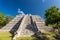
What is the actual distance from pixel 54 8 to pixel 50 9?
4.87 feet

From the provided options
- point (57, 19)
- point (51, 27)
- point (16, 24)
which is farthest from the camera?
point (16, 24)

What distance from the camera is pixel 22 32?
45969 millimetres

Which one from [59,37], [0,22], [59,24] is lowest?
[59,37]

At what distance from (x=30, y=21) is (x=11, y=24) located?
9.31 meters

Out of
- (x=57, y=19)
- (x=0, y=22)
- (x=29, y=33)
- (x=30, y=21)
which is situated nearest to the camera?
(x=29, y=33)

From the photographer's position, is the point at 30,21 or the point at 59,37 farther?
the point at 30,21

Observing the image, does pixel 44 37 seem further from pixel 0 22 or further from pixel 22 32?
pixel 0 22

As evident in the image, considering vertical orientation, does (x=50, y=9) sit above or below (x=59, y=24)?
above

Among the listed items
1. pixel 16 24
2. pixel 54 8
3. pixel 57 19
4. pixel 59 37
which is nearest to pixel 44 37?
pixel 59 37

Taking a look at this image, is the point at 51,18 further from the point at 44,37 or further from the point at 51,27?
the point at 44,37

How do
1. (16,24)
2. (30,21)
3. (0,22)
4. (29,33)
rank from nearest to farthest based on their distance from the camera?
1. (29,33)
2. (30,21)
3. (16,24)
4. (0,22)

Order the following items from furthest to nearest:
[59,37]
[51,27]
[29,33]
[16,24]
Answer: [16,24]
[51,27]
[29,33]
[59,37]

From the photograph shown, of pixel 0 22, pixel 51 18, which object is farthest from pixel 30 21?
pixel 0 22

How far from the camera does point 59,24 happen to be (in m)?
52.4
